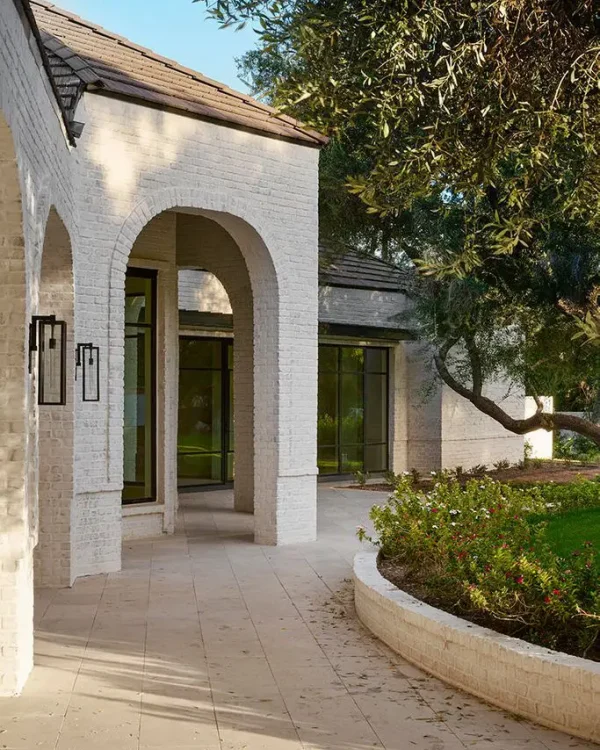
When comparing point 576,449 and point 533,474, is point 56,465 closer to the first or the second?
point 533,474

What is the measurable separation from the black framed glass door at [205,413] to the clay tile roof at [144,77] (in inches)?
285

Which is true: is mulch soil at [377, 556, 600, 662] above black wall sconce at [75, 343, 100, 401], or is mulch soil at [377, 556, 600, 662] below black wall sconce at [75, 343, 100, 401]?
below

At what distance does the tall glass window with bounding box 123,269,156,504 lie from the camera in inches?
551

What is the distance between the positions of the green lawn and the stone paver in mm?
2098

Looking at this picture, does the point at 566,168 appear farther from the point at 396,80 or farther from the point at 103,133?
the point at 103,133

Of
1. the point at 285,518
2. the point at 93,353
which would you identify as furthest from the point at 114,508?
the point at 285,518

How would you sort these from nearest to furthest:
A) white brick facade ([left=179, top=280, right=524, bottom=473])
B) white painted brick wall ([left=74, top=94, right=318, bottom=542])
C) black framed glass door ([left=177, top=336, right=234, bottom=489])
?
white painted brick wall ([left=74, top=94, right=318, bottom=542]) < black framed glass door ([left=177, top=336, right=234, bottom=489]) < white brick facade ([left=179, top=280, right=524, bottom=473])

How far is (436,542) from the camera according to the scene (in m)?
9.50

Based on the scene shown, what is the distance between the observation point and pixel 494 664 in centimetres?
656

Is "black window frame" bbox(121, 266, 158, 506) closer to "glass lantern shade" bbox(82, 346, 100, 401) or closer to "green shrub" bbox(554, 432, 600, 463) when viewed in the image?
"glass lantern shade" bbox(82, 346, 100, 401)

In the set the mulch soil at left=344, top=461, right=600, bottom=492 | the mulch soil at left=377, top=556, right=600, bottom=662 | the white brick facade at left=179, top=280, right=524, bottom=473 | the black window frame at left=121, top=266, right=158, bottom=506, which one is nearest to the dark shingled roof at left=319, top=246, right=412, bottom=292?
the white brick facade at left=179, top=280, right=524, bottom=473

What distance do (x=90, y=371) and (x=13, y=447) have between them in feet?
14.1

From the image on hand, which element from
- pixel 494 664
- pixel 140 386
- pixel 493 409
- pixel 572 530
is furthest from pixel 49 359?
pixel 493 409

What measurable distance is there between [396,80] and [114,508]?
217 inches
